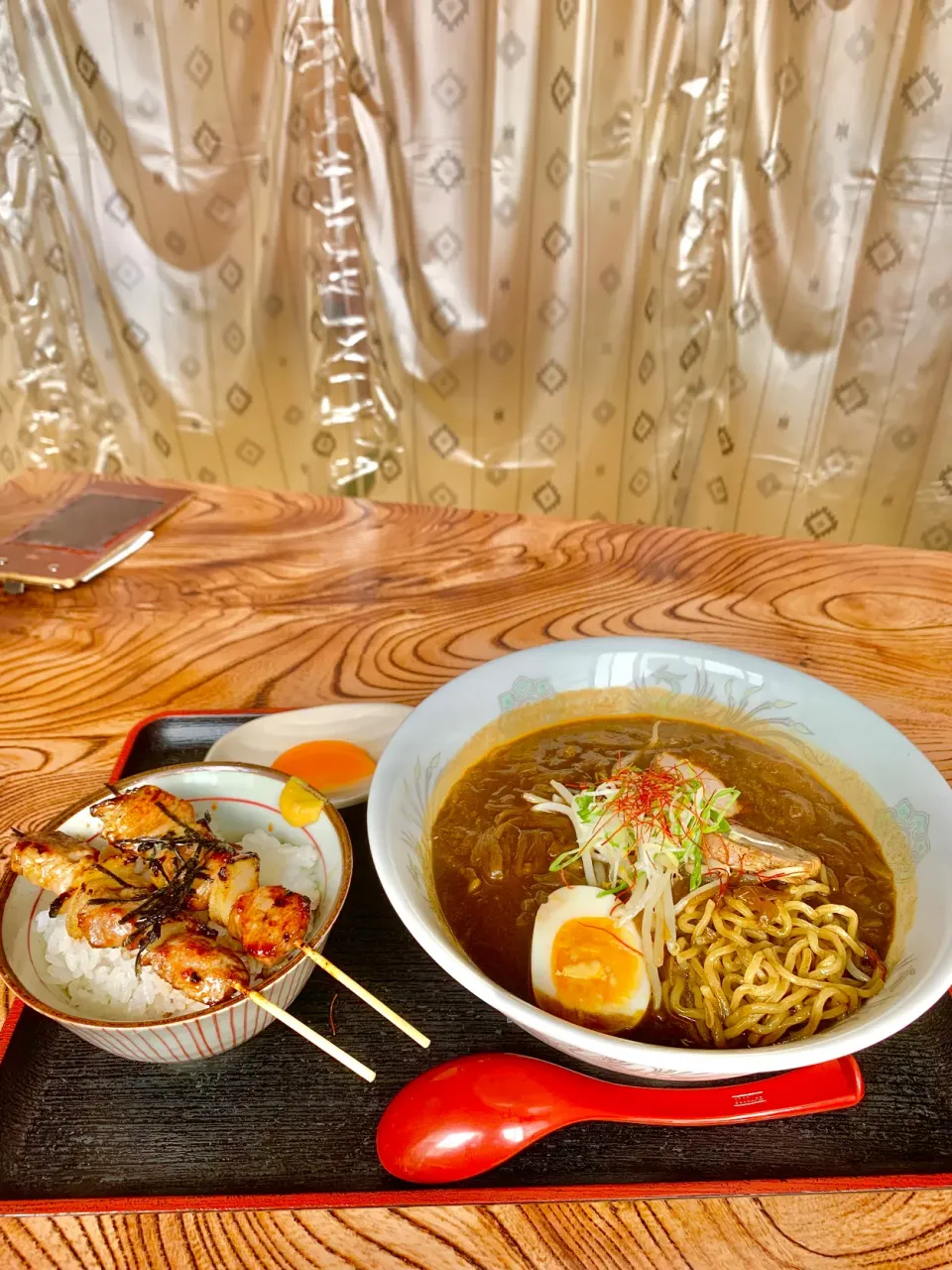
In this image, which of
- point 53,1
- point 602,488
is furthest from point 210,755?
point 53,1

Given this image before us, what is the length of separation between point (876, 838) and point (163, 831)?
102 centimetres

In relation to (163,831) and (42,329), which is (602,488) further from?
(163,831)

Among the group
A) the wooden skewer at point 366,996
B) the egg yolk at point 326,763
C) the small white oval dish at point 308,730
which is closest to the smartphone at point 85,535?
the small white oval dish at point 308,730

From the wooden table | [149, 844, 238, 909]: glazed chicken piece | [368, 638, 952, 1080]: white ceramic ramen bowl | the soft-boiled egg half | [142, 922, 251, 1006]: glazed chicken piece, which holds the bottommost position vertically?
A: the wooden table

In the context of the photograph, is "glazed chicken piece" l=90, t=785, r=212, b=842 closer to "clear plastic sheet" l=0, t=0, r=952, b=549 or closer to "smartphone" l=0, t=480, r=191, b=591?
"smartphone" l=0, t=480, r=191, b=591

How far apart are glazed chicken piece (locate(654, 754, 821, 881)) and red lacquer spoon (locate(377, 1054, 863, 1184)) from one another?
25 cm

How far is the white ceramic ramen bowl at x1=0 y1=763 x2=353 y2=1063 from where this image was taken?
92 cm

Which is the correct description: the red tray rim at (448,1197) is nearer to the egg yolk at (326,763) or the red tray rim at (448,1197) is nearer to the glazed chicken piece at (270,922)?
the glazed chicken piece at (270,922)

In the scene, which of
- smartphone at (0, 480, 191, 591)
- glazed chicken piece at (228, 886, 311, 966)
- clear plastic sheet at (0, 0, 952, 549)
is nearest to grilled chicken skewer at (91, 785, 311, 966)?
glazed chicken piece at (228, 886, 311, 966)

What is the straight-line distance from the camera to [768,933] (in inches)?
43.2

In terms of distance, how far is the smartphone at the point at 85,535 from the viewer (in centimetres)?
196

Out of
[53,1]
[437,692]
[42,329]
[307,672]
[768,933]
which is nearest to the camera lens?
[768,933]

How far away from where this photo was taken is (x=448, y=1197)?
881 millimetres

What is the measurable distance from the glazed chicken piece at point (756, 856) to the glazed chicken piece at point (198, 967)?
655 mm
